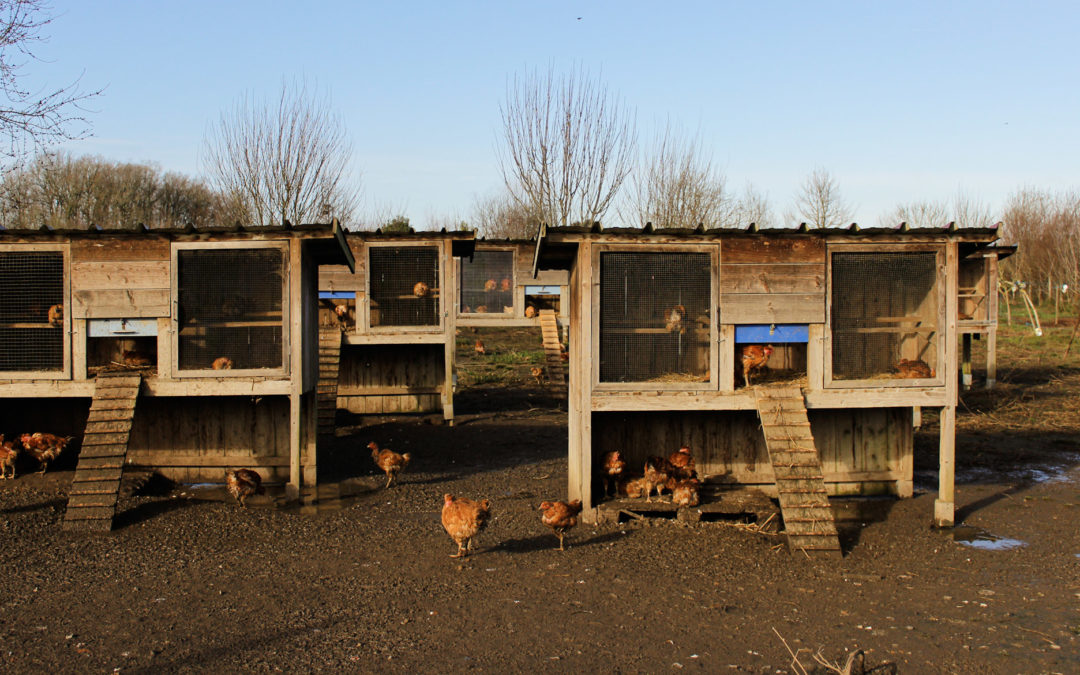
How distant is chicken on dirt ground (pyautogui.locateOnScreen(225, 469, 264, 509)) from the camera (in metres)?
8.73

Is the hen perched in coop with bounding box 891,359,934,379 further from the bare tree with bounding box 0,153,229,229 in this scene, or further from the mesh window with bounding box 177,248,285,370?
the bare tree with bounding box 0,153,229,229

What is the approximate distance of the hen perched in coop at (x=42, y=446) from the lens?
9.58 metres

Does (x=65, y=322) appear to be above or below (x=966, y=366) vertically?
above

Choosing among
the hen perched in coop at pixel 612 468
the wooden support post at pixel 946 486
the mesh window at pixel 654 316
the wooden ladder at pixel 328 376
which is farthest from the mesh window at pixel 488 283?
the wooden support post at pixel 946 486

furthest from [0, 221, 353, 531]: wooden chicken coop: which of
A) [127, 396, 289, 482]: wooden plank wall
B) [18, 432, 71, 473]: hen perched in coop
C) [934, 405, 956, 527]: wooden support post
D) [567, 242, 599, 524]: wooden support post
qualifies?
[934, 405, 956, 527]: wooden support post

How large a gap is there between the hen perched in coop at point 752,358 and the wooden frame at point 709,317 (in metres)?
0.33

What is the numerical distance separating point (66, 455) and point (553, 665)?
7939 mm

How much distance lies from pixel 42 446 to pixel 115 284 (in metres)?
2.27

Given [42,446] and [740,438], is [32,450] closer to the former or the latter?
[42,446]

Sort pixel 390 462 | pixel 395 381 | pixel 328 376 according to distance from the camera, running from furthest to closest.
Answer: pixel 395 381
pixel 328 376
pixel 390 462

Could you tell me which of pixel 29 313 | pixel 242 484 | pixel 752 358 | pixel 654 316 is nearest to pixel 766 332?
pixel 752 358

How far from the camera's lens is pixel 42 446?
960 centimetres

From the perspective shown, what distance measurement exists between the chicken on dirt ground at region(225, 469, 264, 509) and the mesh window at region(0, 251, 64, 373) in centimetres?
230

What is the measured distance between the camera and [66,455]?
10.2 meters
